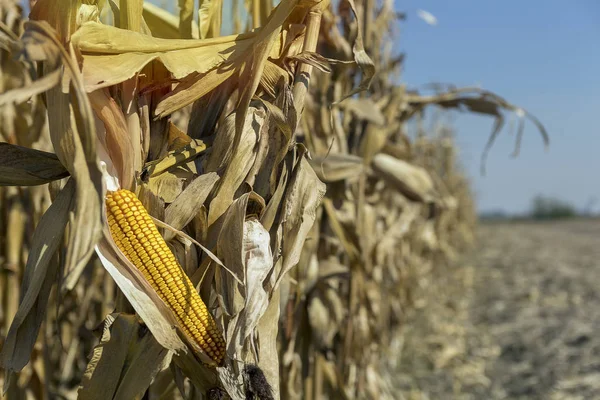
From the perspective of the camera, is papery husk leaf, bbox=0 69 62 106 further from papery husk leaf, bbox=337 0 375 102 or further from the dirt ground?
the dirt ground

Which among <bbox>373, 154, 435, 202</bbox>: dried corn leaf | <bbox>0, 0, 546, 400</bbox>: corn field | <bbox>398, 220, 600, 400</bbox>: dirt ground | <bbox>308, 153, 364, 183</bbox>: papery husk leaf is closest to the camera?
<bbox>0, 0, 546, 400</bbox>: corn field

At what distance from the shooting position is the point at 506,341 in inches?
233

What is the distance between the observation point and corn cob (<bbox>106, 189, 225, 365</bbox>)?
1.14m

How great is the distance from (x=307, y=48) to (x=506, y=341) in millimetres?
5217

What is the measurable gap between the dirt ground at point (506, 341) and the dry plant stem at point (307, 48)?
347cm

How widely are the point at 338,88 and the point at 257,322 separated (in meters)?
1.65

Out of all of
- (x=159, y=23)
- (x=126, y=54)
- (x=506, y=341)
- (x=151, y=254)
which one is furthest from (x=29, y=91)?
(x=506, y=341)

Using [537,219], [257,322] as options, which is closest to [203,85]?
[257,322]

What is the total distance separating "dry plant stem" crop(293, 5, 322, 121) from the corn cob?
1.39 ft

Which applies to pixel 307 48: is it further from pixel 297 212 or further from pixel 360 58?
pixel 297 212

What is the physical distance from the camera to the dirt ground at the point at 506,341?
459 centimetres

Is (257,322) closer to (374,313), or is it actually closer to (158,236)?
(158,236)

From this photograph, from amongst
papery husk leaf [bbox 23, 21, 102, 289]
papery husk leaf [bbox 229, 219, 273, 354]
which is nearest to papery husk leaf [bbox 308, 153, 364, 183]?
papery husk leaf [bbox 229, 219, 273, 354]

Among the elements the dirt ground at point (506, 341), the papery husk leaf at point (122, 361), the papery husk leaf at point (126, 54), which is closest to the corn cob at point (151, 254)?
the papery husk leaf at point (122, 361)
